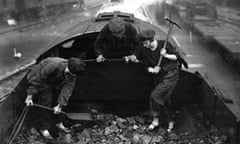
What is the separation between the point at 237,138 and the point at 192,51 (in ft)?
34.9

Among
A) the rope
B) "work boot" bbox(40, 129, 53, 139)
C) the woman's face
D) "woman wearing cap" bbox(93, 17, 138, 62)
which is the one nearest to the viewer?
the rope

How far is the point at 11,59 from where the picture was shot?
40.9ft

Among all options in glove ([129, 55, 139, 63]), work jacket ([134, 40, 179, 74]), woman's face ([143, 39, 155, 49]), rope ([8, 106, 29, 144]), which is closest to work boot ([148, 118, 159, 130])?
work jacket ([134, 40, 179, 74])

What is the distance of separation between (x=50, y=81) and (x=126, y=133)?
1.63 meters

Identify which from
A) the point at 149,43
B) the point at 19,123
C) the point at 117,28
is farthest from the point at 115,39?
the point at 19,123

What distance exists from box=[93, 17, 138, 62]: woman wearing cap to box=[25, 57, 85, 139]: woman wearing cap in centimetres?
97

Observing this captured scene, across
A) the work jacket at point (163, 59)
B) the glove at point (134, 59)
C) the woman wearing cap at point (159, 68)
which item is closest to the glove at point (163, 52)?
the woman wearing cap at point (159, 68)

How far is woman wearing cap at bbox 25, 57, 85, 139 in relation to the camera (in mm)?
5250

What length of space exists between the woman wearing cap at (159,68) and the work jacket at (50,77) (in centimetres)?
141

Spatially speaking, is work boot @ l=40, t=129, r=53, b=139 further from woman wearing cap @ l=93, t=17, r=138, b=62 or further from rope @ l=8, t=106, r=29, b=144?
woman wearing cap @ l=93, t=17, r=138, b=62

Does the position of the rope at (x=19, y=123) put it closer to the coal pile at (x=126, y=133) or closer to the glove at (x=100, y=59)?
the coal pile at (x=126, y=133)

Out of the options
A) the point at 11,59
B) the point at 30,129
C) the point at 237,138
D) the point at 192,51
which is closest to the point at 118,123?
the point at 30,129

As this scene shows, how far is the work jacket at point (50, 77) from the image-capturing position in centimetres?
538

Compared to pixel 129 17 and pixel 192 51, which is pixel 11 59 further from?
pixel 192 51
